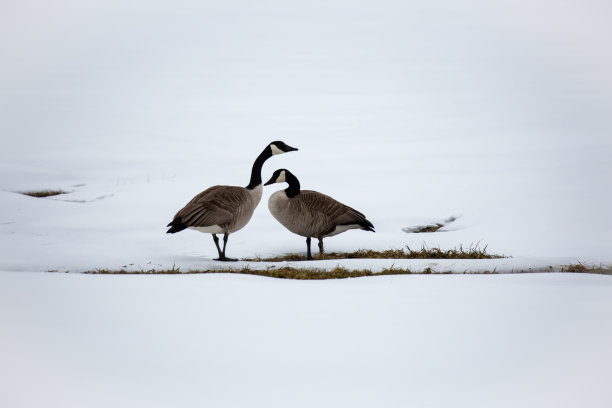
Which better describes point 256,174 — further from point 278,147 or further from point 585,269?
point 585,269

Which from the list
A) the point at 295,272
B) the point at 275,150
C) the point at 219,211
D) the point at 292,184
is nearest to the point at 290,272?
the point at 295,272

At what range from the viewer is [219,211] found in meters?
10.6

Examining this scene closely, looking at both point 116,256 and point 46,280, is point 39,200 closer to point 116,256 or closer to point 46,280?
point 116,256

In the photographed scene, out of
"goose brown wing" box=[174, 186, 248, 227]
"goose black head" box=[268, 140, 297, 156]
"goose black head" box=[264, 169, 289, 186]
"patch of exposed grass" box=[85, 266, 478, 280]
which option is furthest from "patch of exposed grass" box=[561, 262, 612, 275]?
"goose brown wing" box=[174, 186, 248, 227]

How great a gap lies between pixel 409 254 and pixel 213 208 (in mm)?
3585

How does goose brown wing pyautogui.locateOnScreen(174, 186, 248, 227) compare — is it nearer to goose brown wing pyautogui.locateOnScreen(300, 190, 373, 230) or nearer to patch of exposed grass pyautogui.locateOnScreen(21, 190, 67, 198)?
goose brown wing pyautogui.locateOnScreen(300, 190, 373, 230)

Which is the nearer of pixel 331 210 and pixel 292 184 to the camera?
pixel 331 210

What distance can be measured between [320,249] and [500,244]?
3439mm

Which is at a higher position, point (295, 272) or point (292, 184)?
point (292, 184)

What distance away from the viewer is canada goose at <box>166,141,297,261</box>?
10.5m

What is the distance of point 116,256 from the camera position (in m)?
11.1

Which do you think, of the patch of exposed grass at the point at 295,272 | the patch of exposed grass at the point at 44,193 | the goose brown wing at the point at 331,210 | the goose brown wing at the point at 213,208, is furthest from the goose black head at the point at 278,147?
the patch of exposed grass at the point at 44,193

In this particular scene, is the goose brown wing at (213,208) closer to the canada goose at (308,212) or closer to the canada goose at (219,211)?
the canada goose at (219,211)

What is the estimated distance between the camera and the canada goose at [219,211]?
1048 centimetres
